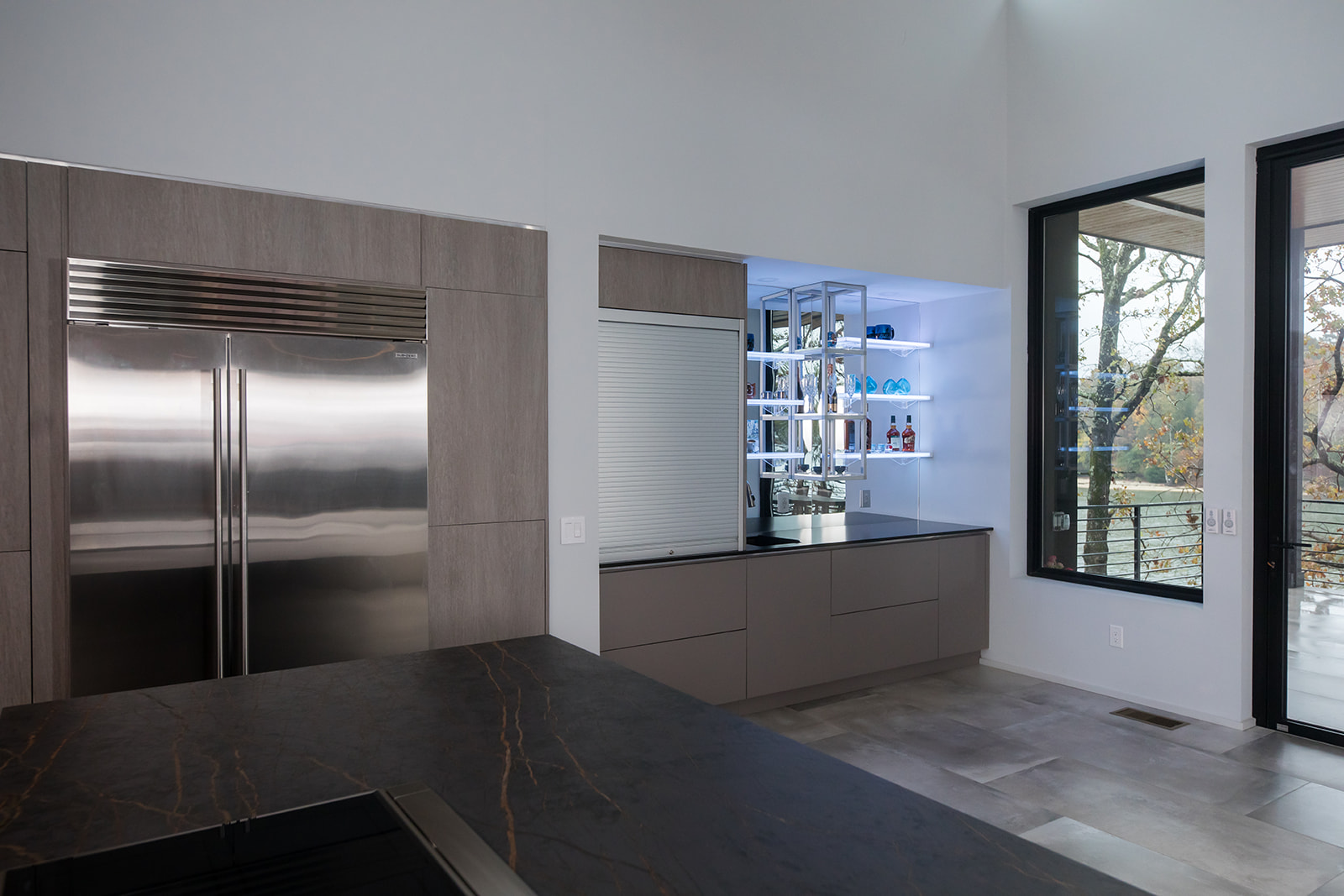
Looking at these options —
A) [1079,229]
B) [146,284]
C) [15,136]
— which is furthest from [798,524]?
[15,136]

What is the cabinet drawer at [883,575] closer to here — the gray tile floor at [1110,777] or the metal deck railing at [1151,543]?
the gray tile floor at [1110,777]

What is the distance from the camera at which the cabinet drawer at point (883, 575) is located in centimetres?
439

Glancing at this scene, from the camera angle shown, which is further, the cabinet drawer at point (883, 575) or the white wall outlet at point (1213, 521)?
the cabinet drawer at point (883, 575)

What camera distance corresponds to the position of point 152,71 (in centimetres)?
265

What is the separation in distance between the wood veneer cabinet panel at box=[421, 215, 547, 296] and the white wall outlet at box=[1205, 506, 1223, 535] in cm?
328

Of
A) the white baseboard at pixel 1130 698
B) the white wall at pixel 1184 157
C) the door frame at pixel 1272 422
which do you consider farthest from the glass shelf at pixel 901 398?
the door frame at pixel 1272 422

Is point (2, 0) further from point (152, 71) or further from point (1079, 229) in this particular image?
point (1079, 229)

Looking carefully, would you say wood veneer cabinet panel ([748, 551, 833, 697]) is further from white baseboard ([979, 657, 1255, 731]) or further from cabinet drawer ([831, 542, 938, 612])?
white baseboard ([979, 657, 1255, 731])

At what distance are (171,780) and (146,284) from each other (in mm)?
1852

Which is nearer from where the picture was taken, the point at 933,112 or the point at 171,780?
the point at 171,780

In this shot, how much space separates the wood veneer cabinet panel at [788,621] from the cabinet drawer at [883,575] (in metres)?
0.09

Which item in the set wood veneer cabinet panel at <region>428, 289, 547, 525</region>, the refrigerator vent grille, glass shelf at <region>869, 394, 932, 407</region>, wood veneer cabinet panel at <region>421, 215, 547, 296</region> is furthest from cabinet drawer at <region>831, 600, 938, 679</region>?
the refrigerator vent grille

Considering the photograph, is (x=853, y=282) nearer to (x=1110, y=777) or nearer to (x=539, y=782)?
(x=1110, y=777)

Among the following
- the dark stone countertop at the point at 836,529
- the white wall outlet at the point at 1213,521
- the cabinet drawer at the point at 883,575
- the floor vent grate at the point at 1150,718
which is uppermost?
the white wall outlet at the point at 1213,521
